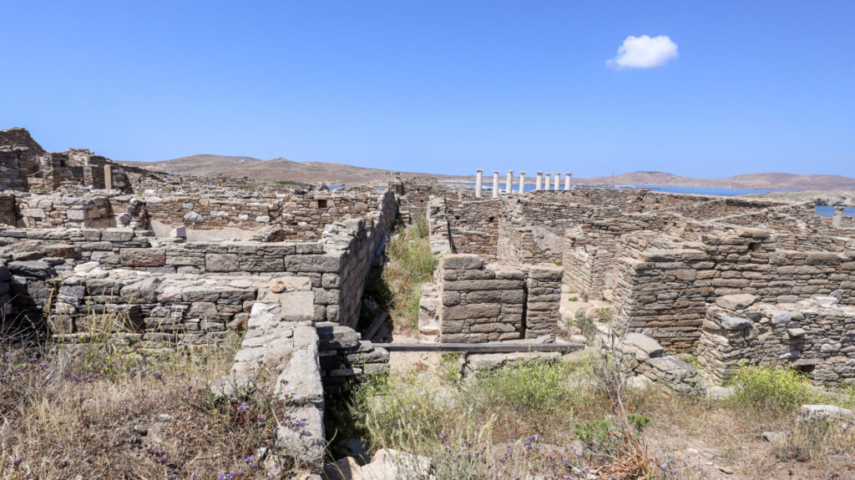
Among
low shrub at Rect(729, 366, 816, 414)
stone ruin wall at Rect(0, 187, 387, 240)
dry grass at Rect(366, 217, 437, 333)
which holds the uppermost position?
stone ruin wall at Rect(0, 187, 387, 240)

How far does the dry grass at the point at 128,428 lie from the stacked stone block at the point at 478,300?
3.48 metres

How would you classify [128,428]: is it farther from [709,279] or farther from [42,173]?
[42,173]

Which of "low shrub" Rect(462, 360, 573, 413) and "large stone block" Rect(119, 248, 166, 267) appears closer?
"low shrub" Rect(462, 360, 573, 413)

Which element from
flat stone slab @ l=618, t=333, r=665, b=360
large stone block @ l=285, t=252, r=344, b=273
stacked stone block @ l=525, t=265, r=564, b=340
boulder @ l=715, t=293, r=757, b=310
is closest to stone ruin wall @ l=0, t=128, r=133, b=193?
large stone block @ l=285, t=252, r=344, b=273

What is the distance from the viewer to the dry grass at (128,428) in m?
2.21

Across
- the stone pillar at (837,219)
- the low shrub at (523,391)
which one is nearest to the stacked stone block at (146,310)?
the low shrub at (523,391)

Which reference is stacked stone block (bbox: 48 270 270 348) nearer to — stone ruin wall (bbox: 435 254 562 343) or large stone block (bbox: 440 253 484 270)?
large stone block (bbox: 440 253 484 270)

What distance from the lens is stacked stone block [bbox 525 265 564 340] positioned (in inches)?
252

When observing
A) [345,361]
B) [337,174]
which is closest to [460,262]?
[345,361]

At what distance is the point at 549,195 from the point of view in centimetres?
2481

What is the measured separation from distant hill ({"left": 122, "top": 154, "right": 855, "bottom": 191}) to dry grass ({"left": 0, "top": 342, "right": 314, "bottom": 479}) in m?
35.5

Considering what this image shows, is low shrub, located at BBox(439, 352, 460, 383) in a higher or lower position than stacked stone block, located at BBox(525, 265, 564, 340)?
lower

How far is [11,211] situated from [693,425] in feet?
50.0

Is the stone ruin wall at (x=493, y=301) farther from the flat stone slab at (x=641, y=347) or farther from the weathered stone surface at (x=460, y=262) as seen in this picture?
the flat stone slab at (x=641, y=347)
